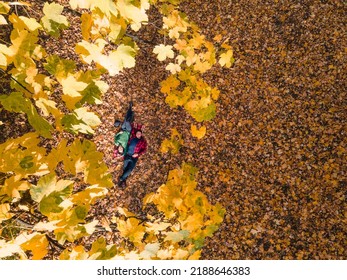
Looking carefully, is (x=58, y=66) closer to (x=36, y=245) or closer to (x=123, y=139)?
(x=36, y=245)

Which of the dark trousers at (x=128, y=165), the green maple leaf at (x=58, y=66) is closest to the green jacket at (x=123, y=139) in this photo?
the dark trousers at (x=128, y=165)

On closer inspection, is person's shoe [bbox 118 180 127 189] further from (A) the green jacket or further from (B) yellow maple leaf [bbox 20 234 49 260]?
(B) yellow maple leaf [bbox 20 234 49 260]

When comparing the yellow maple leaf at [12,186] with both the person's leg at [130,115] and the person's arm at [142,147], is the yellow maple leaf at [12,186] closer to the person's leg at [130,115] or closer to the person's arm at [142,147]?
the person's arm at [142,147]

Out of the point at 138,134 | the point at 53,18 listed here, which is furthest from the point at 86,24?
the point at 138,134

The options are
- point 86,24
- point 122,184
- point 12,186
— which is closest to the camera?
point 12,186

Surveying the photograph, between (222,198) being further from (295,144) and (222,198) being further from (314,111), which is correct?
(314,111)

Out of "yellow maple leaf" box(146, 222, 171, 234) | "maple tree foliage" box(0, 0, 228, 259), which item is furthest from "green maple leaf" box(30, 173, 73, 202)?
"yellow maple leaf" box(146, 222, 171, 234)
